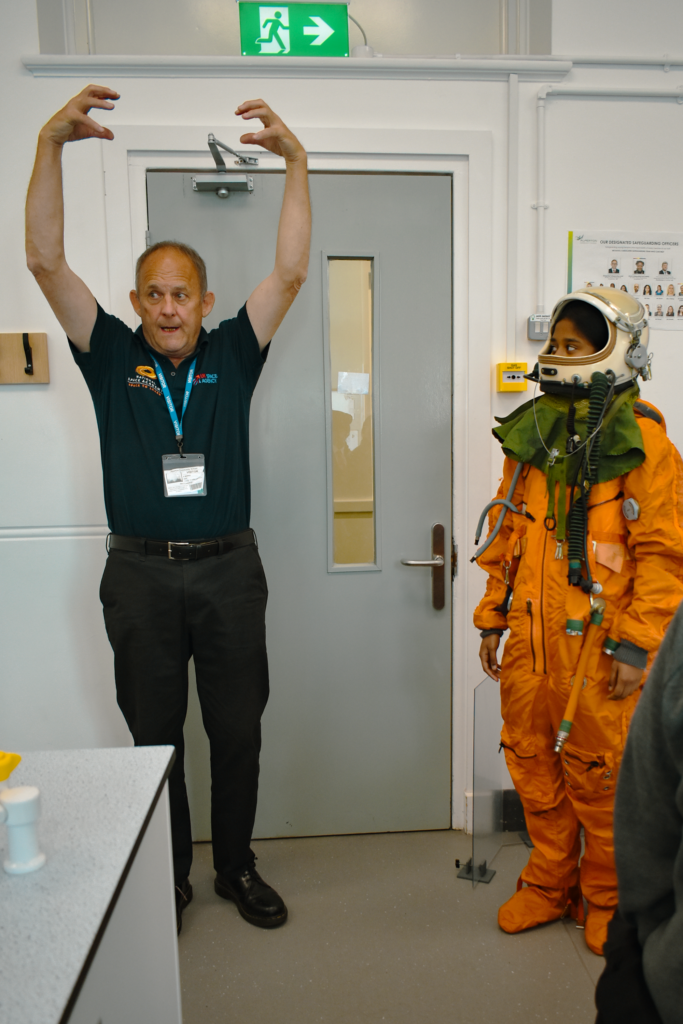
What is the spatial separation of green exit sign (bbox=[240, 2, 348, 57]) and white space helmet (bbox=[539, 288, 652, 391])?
120cm

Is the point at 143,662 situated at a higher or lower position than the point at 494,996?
higher

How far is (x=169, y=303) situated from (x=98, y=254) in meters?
0.53

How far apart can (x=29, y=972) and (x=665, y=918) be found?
66 cm

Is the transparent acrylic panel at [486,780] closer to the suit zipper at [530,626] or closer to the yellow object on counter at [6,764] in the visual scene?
the suit zipper at [530,626]

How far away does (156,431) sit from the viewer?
5.61ft

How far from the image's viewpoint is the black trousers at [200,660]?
1.69 metres

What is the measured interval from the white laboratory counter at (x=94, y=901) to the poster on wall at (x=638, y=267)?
6.42 ft

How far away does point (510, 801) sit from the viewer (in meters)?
2.22

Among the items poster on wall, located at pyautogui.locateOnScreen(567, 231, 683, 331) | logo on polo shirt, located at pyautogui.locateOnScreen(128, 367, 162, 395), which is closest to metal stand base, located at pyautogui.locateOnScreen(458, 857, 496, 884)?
logo on polo shirt, located at pyautogui.locateOnScreen(128, 367, 162, 395)

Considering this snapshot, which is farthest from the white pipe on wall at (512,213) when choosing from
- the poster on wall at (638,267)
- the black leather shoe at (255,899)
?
the black leather shoe at (255,899)

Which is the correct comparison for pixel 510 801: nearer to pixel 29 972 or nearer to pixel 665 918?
pixel 665 918

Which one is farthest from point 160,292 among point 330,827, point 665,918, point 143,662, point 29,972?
point 330,827

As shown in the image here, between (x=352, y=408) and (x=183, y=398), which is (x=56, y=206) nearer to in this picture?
(x=183, y=398)

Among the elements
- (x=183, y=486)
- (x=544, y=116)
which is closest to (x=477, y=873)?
(x=183, y=486)
